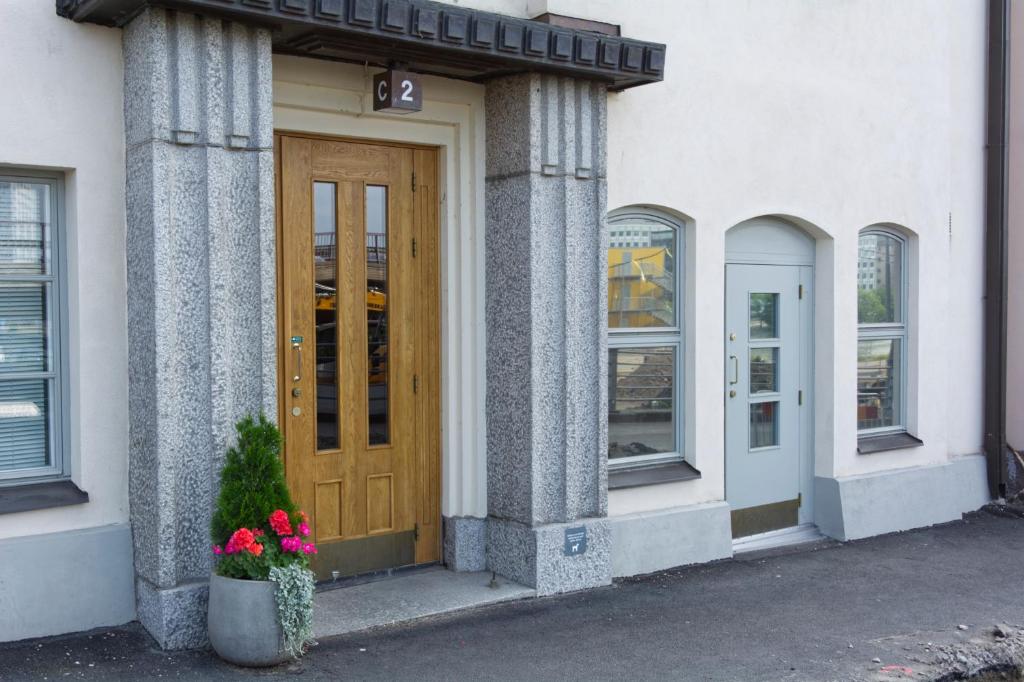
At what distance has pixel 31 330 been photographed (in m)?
5.87

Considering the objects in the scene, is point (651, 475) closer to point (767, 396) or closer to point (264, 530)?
point (767, 396)

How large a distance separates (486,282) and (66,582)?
3102 millimetres

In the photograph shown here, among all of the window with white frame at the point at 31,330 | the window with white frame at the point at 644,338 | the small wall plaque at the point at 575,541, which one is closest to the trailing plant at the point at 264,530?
the window with white frame at the point at 31,330

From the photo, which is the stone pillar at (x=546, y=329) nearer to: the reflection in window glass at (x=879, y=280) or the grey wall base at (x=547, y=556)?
the grey wall base at (x=547, y=556)

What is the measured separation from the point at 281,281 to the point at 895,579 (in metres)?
4.77

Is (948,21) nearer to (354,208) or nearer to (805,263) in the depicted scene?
(805,263)

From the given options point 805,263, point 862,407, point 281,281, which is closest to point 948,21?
point 805,263

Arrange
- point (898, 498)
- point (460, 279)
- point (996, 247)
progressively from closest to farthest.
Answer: point (460, 279) < point (898, 498) < point (996, 247)

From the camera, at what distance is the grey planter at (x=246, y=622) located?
17.7 ft

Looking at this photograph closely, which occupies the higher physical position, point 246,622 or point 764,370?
point 764,370

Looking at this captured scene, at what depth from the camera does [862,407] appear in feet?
31.5

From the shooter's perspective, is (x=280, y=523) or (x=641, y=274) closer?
(x=280, y=523)

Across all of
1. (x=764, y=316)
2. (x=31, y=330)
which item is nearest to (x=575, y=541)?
(x=764, y=316)

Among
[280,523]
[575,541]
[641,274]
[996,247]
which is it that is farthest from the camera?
[996,247]
